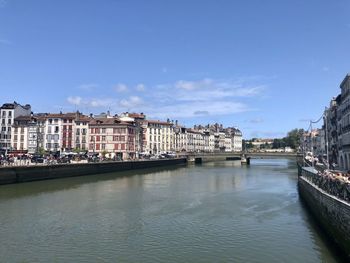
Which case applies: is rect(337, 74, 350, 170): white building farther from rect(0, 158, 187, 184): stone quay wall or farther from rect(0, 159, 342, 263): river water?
rect(0, 158, 187, 184): stone quay wall

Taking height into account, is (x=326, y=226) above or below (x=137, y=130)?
below

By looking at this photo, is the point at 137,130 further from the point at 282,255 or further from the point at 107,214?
the point at 282,255

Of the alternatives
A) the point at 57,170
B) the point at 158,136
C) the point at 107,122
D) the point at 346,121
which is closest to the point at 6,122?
the point at 107,122

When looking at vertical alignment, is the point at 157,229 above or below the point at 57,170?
below

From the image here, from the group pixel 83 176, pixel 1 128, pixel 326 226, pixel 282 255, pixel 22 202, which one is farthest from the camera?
pixel 1 128

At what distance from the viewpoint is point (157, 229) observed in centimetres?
2827

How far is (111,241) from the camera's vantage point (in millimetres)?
24672

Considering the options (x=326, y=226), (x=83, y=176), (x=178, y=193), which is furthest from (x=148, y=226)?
(x=83, y=176)

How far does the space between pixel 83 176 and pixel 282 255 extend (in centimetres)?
6053

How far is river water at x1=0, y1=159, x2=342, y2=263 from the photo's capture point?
72.2ft

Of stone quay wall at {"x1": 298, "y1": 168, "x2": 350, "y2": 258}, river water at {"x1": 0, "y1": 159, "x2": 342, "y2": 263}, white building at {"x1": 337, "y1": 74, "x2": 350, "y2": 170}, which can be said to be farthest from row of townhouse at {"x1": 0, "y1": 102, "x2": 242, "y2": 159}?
stone quay wall at {"x1": 298, "y1": 168, "x2": 350, "y2": 258}

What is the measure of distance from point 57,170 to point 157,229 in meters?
46.3

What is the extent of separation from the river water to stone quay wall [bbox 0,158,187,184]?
10.7 m

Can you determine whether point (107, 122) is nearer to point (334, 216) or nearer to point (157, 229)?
point (157, 229)
